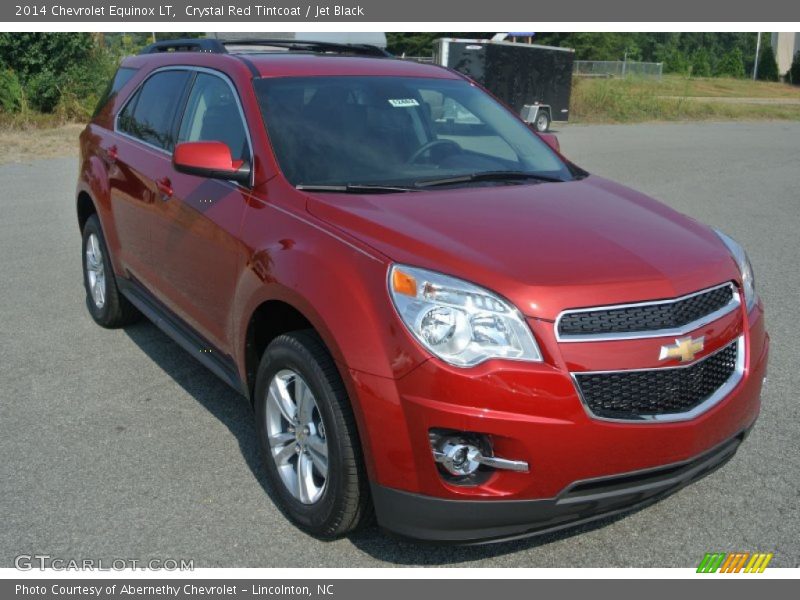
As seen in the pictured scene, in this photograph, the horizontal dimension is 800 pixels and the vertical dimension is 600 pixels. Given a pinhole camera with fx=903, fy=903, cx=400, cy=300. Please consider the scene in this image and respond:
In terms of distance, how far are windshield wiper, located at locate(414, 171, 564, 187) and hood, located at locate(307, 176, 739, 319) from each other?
0.38ft

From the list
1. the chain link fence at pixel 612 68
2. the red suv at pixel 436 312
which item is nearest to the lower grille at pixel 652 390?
the red suv at pixel 436 312

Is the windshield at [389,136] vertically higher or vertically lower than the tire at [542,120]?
higher

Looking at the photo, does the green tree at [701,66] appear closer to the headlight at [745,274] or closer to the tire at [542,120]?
the tire at [542,120]

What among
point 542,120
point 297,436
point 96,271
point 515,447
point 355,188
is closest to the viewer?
point 515,447

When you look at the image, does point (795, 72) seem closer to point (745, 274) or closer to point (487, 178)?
point (487, 178)

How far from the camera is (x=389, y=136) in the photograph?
4.47 metres

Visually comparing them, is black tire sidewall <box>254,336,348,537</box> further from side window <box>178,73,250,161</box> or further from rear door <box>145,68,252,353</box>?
side window <box>178,73,250,161</box>

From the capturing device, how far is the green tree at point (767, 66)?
220ft

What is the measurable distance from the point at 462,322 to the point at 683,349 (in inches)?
31.8

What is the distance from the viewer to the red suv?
3070 mm

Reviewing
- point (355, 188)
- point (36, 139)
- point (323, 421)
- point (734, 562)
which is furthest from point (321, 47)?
point (36, 139)

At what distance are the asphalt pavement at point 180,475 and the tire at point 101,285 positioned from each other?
0.13 metres

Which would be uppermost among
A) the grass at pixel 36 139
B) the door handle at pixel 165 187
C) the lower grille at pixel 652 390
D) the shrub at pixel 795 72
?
the door handle at pixel 165 187

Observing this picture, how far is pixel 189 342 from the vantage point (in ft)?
15.8
